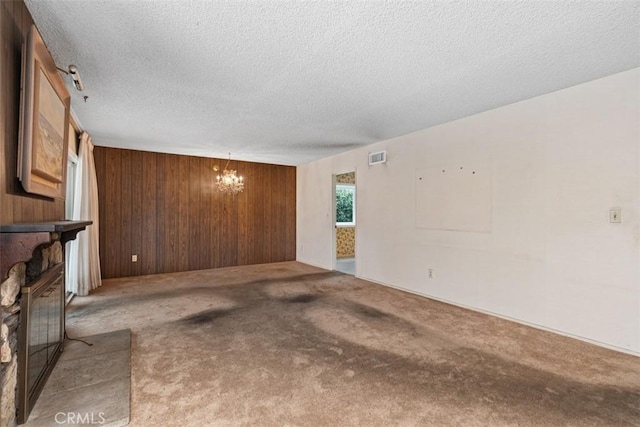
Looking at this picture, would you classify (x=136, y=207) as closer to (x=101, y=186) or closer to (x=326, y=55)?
(x=101, y=186)

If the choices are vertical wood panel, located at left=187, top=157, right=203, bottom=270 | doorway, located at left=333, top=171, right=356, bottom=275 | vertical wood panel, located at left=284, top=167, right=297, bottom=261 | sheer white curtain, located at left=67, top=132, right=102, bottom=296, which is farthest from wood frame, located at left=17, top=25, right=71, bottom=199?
doorway, located at left=333, top=171, right=356, bottom=275

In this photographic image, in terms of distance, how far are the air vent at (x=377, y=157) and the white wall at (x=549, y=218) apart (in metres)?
0.42

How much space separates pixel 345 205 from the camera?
27.1 ft

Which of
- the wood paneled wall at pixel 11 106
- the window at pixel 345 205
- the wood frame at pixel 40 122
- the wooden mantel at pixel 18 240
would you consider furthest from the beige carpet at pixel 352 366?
the window at pixel 345 205

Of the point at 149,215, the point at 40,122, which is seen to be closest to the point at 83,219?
the point at 149,215

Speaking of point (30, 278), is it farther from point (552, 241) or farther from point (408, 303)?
point (552, 241)

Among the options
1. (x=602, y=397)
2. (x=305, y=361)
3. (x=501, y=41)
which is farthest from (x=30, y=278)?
(x=602, y=397)

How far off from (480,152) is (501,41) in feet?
5.42

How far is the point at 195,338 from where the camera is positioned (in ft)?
8.75

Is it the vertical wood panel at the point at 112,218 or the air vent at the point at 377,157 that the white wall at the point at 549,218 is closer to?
the air vent at the point at 377,157

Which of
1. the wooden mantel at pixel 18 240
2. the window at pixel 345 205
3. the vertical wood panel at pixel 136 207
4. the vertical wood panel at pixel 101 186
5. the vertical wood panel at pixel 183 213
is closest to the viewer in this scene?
the wooden mantel at pixel 18 240

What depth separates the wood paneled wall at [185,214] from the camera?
5125mm

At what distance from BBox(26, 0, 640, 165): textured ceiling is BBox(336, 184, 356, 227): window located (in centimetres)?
457

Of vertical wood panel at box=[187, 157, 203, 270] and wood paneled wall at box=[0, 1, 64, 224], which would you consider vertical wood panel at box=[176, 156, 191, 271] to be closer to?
vertical wood panel at box=[187, 157, 203, 270]
